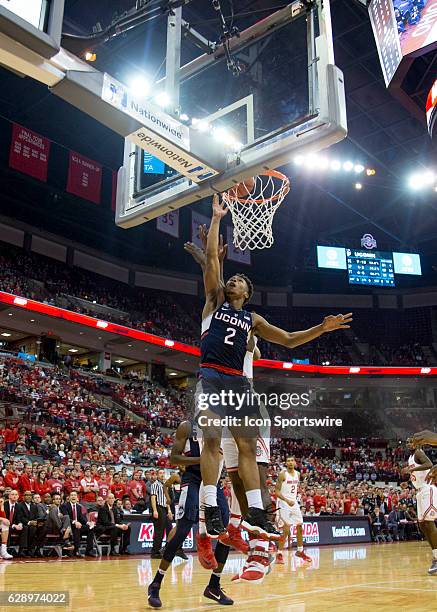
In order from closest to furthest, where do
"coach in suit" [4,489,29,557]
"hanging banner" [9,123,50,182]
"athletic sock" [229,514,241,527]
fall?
"athletic sock" [229,514,241,527]
"coach in suit" [4,489,29,557]
"hanging banner" [9,123,50,182]

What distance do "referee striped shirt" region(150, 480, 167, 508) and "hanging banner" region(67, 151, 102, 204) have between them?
1471 cm

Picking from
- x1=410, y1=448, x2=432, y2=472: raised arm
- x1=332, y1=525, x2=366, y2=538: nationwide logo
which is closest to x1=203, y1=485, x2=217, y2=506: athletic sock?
x1=410, y1=448, x2=432, y2=472: raised arm

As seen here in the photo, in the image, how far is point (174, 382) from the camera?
113 ft

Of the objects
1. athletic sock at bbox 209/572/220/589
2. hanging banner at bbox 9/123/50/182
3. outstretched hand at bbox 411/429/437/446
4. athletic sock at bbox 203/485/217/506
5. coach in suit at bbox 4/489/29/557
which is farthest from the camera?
hanging banner at bbox 9/123/50/182

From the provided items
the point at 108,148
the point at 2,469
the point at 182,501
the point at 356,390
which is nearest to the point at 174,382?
the point at 356,390

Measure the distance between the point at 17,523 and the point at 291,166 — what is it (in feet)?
48.2

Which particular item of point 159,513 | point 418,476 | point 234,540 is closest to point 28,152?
point 159,513

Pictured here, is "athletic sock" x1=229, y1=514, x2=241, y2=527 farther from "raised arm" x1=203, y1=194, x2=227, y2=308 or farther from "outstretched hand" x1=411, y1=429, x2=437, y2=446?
"outstretched hand" x1=411, y1=429, x2=437, y2=446

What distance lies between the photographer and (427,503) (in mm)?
8375

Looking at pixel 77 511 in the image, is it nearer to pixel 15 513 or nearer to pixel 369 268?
pixel 15 513

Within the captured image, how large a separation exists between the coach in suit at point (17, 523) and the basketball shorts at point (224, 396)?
7244 mm

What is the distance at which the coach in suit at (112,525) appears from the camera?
1101cm

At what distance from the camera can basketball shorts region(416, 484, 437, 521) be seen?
8305 millimetres

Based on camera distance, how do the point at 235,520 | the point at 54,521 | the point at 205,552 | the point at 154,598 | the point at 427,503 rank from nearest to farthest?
the point at 205,552 → the point at 154,598 → the point at 235,520 → the point at 427,503 → the point at 54,521
